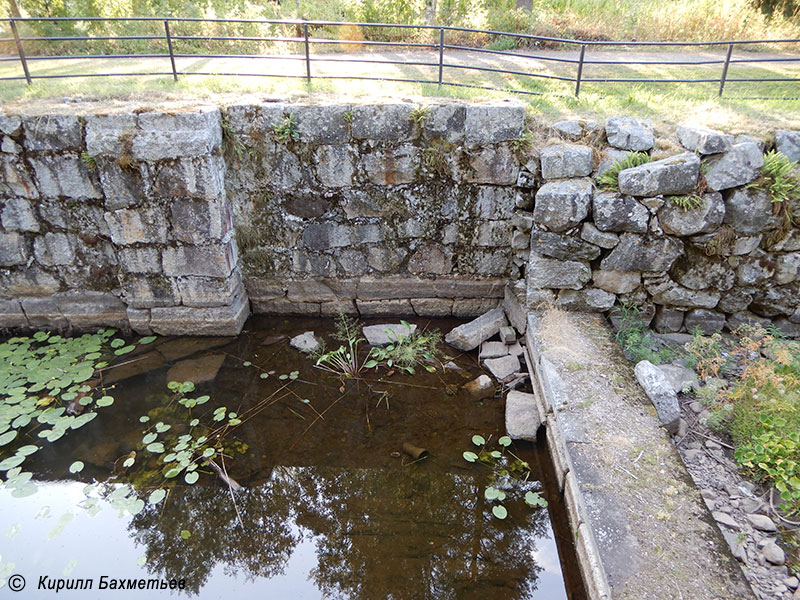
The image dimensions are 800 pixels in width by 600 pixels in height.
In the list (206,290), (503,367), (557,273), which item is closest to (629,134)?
(557,273)

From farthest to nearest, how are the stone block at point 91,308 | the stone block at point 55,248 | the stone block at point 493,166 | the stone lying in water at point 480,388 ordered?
the stone block at point 91,308
the stone block at point 55,248
the stone block at point 493,166
the stone lying in water at point 480,388

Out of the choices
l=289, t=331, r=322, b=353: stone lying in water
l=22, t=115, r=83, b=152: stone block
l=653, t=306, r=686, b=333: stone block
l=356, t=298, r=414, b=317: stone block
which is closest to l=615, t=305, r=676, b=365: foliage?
l=653, t=306, r=686, b=333: stone block

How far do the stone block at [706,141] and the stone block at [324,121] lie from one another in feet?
9.75

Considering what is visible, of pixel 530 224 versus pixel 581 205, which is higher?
pixel 581 205

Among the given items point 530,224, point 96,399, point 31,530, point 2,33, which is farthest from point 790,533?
point 2,33

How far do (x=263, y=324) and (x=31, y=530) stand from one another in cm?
260

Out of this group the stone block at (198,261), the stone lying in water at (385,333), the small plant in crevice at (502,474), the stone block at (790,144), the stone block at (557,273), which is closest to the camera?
the small plant in crevice at (502,474)

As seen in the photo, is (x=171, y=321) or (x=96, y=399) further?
(x=171, y=321)

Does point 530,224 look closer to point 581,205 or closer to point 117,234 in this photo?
point 581,205

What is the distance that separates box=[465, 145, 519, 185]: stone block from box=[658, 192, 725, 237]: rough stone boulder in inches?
52.2

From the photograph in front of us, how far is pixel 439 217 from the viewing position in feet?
16.2

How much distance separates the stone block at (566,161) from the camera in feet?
14.1

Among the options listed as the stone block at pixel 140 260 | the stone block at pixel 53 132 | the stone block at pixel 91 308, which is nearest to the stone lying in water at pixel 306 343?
the stone block at pixel 140 260
